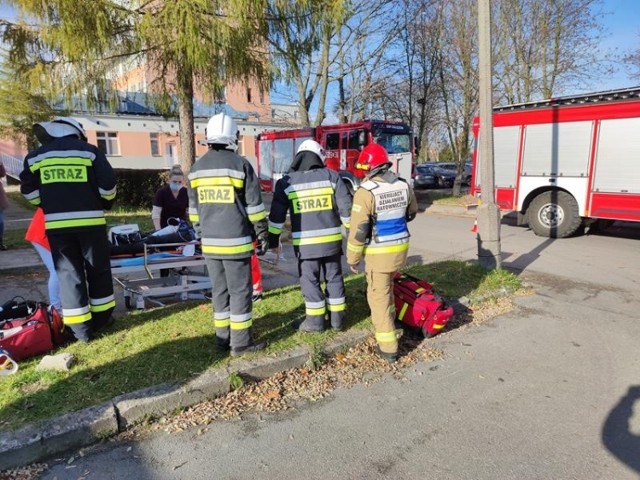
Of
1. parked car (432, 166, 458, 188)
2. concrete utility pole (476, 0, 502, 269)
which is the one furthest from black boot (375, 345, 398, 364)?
parked car (432, 166, 458, 188)

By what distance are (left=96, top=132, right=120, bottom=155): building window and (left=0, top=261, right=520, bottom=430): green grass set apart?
31.7 m

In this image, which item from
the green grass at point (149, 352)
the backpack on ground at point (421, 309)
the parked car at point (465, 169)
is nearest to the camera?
the green grass at point (149, 352)

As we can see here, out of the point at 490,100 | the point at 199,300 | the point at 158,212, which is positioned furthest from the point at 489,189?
the point at 158,212

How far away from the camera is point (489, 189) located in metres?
5.99

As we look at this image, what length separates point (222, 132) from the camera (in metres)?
3.59

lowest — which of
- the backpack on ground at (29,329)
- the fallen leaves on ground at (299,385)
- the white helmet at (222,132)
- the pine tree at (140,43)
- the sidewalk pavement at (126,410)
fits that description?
the fallen leaves on ground at (299,385)

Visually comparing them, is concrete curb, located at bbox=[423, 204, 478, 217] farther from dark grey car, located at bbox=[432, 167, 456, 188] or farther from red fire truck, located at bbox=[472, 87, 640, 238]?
dark grey car, located at bbox=[432, 167, 456, 188]

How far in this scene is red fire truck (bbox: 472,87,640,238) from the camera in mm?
8750

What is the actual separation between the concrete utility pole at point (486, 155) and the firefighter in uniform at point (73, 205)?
448cm

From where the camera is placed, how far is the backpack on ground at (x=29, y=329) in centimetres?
362

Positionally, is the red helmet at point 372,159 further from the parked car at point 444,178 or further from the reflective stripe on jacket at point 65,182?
the parked car at point 444,178

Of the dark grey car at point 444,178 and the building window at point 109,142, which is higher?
the building window at point 109,142

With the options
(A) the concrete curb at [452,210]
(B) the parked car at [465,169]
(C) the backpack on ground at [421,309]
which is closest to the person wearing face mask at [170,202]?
(C) the backpack on ground at [421,309]

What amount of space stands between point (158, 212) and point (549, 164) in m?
8.29
